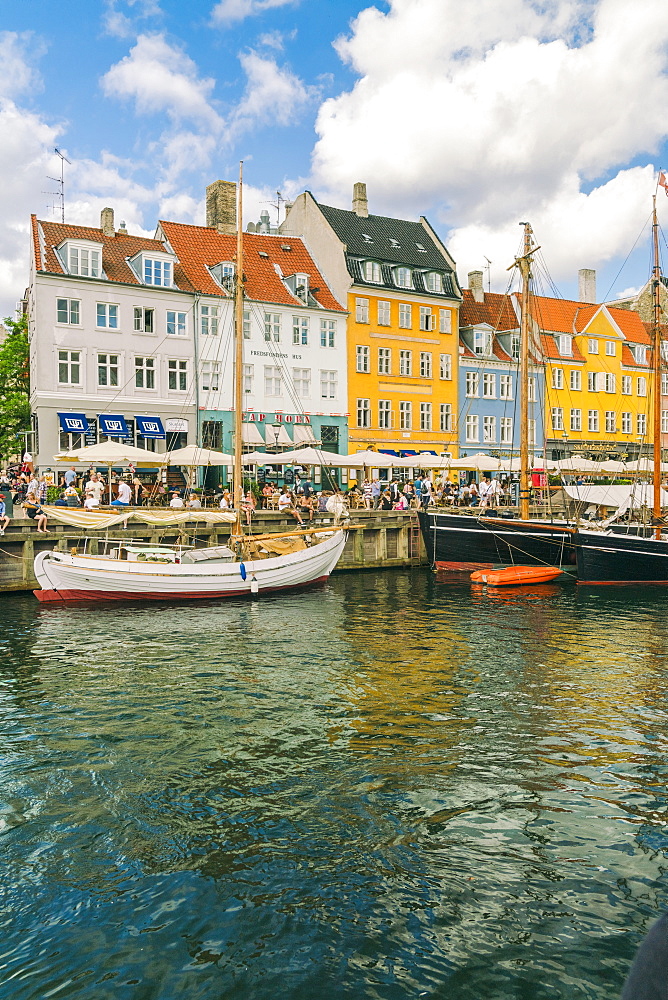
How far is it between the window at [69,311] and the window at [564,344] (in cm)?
3739

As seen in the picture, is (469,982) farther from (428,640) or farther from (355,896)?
(428,640)

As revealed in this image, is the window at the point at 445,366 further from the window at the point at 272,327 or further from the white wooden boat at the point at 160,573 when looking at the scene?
the white wooden boat at the point at 160,573

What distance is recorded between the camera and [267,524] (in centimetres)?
3262

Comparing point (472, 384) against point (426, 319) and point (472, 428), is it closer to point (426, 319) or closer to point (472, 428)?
point (472, 428)

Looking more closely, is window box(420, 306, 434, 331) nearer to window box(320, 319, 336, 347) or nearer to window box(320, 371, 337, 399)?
window box(320, 319, 336, 347)

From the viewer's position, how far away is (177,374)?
4347 cm

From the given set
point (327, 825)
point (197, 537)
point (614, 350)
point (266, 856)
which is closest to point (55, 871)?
point (266, 856)

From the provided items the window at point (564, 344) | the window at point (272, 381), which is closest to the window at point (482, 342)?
the window at point (564, 344)

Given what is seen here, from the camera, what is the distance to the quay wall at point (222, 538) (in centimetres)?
2730

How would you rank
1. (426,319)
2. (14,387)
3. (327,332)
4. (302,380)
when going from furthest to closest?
(426,319) < (14,387) < (327,332) < (302,380)

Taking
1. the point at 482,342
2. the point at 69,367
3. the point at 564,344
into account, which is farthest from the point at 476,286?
the point at 69,367

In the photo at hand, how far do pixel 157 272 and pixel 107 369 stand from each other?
644 cm

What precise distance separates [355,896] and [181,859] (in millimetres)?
1929

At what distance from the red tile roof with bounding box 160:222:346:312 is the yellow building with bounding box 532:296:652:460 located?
19111 mm
